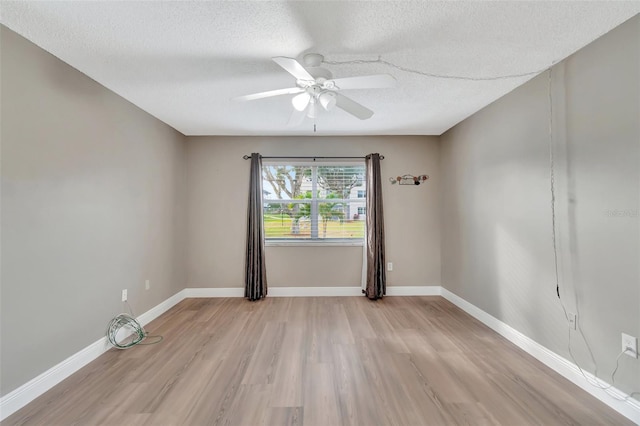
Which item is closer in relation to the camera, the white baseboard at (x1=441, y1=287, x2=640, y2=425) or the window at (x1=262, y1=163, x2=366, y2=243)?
the white baseboard at (x1=441, y1=287, x2=640, y2=425)

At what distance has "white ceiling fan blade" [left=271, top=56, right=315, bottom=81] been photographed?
1.62m

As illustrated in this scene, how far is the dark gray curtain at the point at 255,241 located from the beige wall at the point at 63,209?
3.98ft

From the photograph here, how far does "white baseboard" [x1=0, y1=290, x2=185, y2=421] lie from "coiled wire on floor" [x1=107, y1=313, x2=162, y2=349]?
74mm

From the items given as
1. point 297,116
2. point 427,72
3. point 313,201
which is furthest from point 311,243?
point 427,72

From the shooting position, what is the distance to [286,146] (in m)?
4.14

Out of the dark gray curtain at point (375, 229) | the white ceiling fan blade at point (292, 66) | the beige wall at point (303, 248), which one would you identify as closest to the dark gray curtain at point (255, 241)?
the beige wall at point (303, 248)

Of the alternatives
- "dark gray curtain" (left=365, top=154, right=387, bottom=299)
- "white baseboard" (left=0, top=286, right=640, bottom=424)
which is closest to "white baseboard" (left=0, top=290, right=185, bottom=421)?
"white baseboard" (left=0, top=286, right=640, bottom=424)

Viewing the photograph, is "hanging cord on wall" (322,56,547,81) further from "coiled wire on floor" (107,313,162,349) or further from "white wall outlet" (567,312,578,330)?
"coiled wire on floor" (107,313,162,349)

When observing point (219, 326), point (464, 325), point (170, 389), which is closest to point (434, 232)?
point (464, 325)

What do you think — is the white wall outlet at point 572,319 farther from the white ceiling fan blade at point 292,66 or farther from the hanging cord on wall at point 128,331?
the hanging cord on wall at point 128,331

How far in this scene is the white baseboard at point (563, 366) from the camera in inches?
66.2

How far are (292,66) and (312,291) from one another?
10.4 feet

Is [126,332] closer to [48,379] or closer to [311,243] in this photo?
[48,379]

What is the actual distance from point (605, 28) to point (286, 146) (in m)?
3.31
